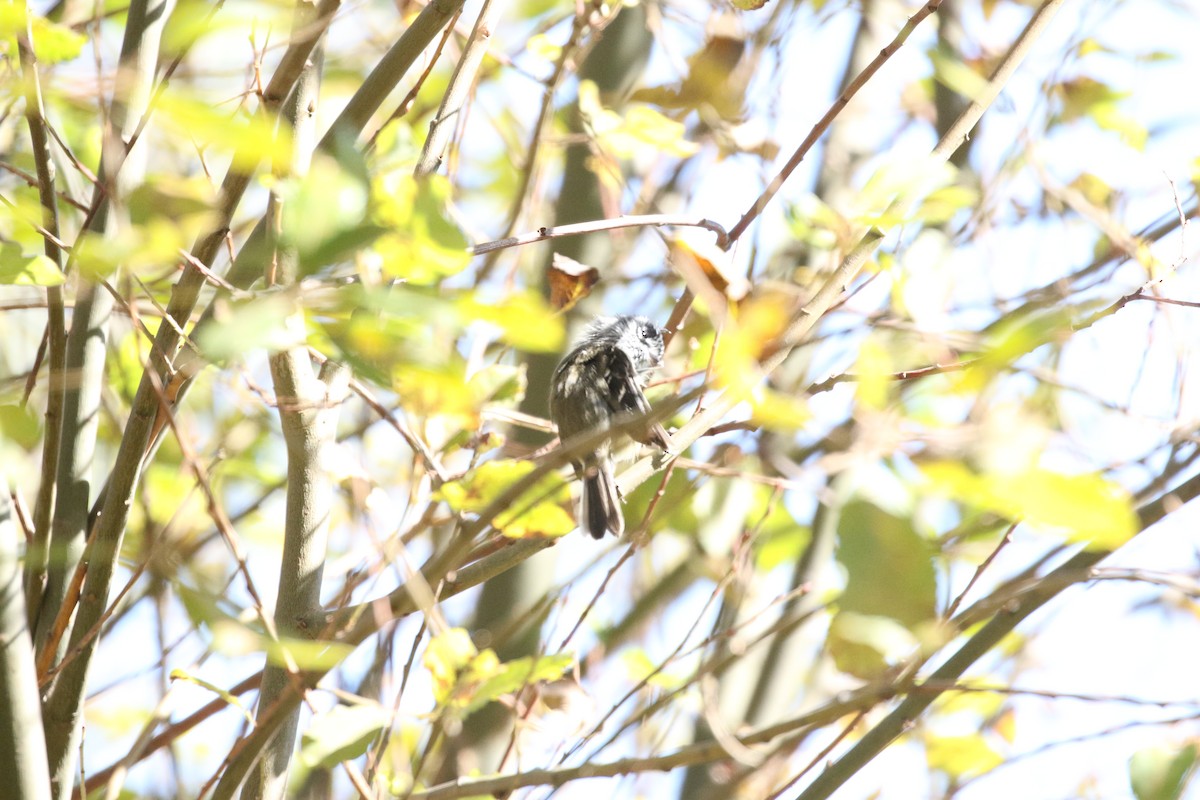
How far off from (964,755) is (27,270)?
2.13 m

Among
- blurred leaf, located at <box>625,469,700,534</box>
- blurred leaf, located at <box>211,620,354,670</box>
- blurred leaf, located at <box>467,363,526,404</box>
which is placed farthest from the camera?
blurred leaf, located at <box>625,469,700,534</box>

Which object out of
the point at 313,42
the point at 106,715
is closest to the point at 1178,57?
the point at 313,42

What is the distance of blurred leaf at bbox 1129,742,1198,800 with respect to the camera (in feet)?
4.55

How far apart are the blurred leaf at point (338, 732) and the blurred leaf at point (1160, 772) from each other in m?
1.04

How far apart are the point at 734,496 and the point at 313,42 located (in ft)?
4.92

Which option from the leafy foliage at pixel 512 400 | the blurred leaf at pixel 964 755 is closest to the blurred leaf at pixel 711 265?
the leafy foliage at pixel 512 400

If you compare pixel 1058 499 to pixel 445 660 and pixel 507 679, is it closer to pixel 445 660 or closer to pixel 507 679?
pixel 507 679

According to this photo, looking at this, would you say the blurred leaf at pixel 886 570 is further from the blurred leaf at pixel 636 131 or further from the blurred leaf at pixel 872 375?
the blurred leaf at pixel 636 131

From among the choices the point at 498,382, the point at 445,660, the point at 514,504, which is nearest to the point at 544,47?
the point at 498,382

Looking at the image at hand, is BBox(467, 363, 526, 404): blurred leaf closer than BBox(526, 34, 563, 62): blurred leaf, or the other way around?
BBox(467, 363, 526, 404): blurred leaf

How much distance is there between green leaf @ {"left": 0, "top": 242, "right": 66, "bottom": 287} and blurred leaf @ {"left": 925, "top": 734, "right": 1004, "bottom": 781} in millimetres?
2071

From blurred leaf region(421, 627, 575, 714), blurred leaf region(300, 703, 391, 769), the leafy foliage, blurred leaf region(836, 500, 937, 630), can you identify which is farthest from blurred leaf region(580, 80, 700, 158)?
blurred leaf region(836, 500, 937, 630)

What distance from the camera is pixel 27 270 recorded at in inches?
57.9

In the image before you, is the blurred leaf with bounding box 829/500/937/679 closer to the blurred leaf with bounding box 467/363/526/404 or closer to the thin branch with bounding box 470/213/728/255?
the thin branch with bounding box 470/213/728/255
